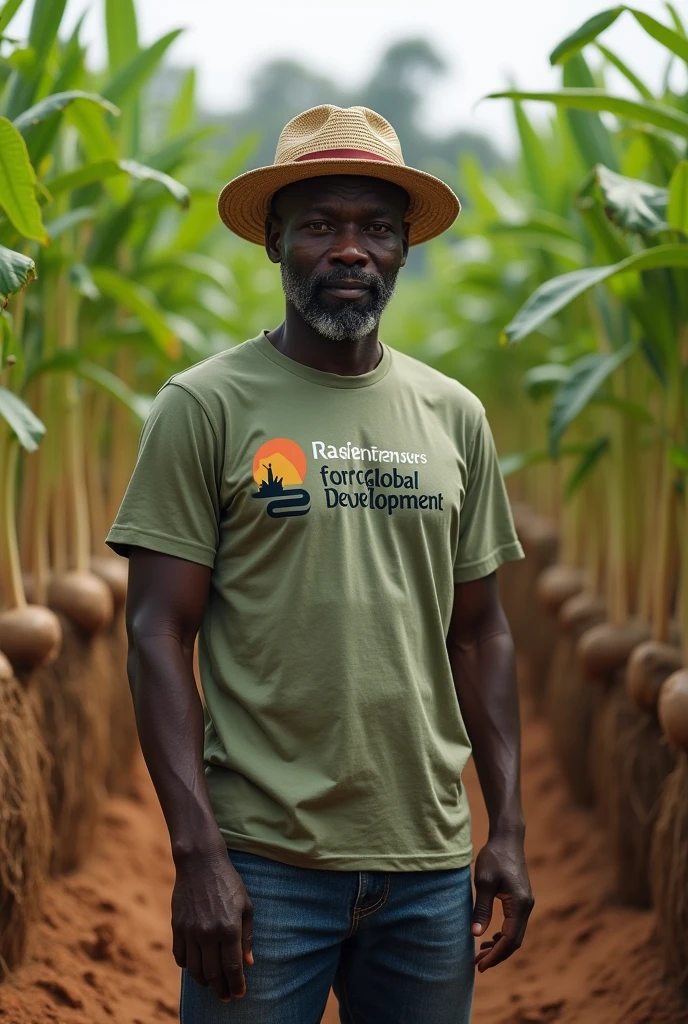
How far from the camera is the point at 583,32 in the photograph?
254 centimetres

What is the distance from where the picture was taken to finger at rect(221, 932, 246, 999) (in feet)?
5.51

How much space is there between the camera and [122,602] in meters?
4.13

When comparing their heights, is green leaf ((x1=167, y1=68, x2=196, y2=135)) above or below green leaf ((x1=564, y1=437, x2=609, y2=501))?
above

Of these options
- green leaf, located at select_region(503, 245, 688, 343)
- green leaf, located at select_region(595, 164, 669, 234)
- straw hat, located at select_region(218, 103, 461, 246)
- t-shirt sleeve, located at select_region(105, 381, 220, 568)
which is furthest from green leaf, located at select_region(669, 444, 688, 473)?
t-shirt sleeve, located at select_region(105, 381, 220, 568)

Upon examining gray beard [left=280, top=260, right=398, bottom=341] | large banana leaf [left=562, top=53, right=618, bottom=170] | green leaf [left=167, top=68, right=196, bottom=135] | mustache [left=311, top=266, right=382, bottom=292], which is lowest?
gray beard [left=280, top=260, right=398, bottom=341]

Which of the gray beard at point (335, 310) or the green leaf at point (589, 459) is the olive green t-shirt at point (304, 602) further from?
the green leaf at point (589, 459)

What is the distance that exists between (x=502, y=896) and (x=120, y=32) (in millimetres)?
3047

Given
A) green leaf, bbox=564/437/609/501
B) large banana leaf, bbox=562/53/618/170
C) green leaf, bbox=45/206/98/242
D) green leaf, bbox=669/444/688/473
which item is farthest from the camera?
green leaf, bbox=564/437/609/501

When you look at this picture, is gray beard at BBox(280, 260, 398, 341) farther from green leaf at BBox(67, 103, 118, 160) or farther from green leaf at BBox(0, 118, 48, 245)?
green leaf at BBox(67, 103, 118, 160)


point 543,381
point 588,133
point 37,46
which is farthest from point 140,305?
point 588,133

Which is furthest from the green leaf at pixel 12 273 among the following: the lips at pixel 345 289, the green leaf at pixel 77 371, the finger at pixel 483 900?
the green leaf at pixel 77 371

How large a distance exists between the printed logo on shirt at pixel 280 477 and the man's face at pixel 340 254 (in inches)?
8.4

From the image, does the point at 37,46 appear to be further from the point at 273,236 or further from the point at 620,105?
the point at 620,105

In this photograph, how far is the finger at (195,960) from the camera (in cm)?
169
